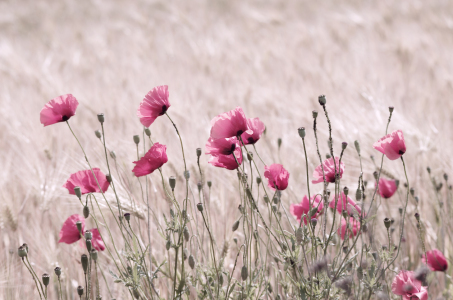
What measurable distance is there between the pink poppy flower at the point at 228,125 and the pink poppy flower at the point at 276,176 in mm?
97

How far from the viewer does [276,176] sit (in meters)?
0.75

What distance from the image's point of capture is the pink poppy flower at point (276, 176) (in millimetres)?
744

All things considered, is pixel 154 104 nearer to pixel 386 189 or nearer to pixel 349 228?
pixel 349 228

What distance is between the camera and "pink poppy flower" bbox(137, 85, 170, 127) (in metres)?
0.74

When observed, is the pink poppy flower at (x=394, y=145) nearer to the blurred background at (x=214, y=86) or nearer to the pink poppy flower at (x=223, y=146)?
the pink poppy flower at (x=223, y=146)

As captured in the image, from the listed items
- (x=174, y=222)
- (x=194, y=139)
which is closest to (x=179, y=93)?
(x=194, y=139)

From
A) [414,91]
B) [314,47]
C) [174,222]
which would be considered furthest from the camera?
[314,47]

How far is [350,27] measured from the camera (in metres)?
3.16

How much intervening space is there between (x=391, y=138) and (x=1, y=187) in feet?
2.72

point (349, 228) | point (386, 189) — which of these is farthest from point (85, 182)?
point (386, 189)

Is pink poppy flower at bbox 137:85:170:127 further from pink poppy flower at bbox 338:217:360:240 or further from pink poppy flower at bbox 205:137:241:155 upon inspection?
pink poppy flower at bbox 338:217:360:240

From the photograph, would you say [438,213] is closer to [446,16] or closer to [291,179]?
[291,179]

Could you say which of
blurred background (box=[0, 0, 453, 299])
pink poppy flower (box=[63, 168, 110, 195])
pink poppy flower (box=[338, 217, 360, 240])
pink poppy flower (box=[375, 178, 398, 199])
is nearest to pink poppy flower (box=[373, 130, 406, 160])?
pink poppy flower (box=[338, 217, 360, 240])

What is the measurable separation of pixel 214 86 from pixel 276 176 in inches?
51.4
